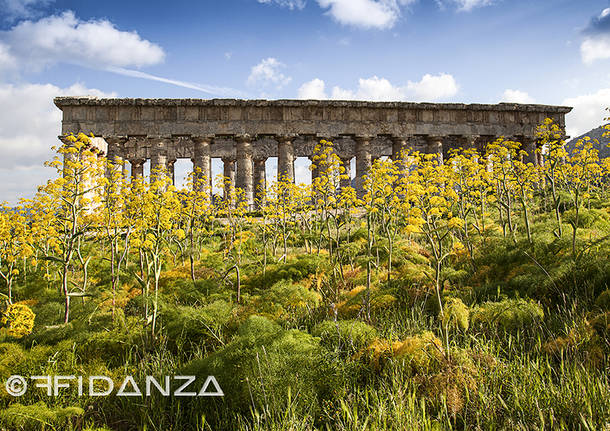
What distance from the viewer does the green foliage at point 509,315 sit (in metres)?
4.87

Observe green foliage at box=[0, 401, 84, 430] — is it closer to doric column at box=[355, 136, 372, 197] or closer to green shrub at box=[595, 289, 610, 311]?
green shrub at box=[595, 289, 610, 311]

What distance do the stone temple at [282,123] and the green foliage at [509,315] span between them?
2020 cm

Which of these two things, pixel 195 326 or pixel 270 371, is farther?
pixel 195 326

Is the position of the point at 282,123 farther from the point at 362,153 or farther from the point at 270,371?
the point at 270,371

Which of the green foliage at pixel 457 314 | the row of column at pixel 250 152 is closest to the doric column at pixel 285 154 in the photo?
the row of column at pixel 250 152

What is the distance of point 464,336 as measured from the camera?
4758 mm

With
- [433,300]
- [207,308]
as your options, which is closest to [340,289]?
[433,300]

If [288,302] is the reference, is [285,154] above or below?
above

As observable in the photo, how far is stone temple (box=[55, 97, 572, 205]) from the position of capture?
24969 millimetres

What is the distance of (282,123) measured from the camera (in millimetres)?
26688

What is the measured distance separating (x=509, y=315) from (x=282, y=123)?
23.6m

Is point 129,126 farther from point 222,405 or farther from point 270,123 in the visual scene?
point 222,405

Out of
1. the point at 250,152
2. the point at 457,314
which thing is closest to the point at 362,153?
the point at 250,152

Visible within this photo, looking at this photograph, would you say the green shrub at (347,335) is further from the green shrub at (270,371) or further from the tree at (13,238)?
the tree at (13,238)
